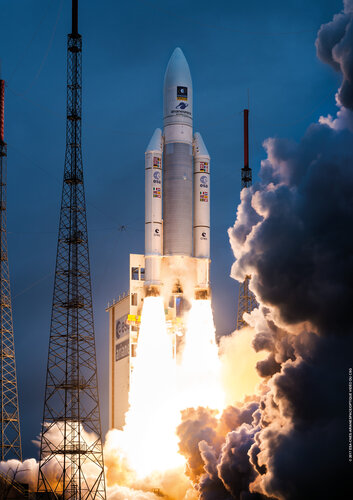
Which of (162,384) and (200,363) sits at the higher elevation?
(200,363)

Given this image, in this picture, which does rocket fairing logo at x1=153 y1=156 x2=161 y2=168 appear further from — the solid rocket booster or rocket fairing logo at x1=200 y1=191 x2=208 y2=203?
rocket fairing logo at x1=200 y1=191 x2=208 y2=203

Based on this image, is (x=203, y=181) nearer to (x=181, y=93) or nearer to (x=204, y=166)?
(x=204, y=166)

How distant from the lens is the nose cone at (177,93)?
220 feet

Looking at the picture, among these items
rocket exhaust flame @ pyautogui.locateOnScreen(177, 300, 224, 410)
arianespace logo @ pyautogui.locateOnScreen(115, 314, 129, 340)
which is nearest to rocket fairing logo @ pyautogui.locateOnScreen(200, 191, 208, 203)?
rocket exhaust flame @ pyautogui.locateOnScreen(177, 300, 224, 410)

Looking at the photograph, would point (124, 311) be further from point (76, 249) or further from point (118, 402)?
point (76, 249)

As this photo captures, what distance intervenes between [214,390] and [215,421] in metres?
8.49

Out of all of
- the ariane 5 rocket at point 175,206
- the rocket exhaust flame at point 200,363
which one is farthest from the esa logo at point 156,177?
the rocket exhaust flame at point 200,363

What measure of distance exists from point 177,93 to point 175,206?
6.75m

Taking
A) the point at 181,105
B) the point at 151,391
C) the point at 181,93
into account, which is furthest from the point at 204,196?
the point at 151,391

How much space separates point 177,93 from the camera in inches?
2635

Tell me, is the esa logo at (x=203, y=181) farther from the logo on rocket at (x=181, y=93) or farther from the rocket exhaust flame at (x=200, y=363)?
the rocket exhaust flame at (x=200, y=363)

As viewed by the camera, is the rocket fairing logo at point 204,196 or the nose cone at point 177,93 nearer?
the nose cone at point 177,93

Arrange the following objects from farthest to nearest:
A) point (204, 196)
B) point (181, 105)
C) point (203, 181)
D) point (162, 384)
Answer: point (203, 181) < point (204, 196) < point (181, 105) < point (162, 384)

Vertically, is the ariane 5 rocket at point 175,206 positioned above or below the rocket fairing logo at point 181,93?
below
